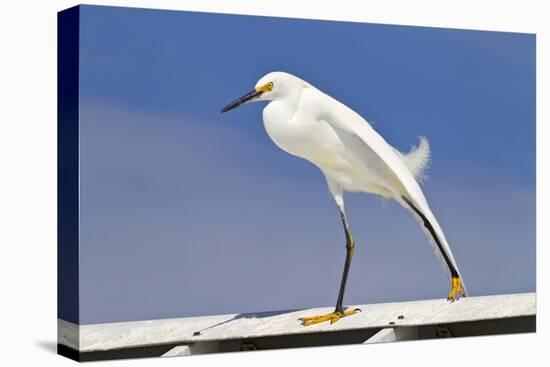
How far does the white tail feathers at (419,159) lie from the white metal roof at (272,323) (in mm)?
1013

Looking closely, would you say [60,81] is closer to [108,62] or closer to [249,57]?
[108,62]

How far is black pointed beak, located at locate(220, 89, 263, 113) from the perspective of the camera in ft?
26.9

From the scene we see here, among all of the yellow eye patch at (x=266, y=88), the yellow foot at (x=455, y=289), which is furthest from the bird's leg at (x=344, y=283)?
the yellow eye patch at (x=266, y=88)

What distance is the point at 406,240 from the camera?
886cm

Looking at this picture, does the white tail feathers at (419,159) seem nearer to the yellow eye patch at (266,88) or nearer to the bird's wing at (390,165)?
the bird's wing at (390,165)

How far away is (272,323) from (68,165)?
1.89 meters

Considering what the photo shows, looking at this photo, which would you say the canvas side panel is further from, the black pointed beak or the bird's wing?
the bird's wing

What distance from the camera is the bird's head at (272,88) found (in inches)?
326

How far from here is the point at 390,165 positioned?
28.2ft

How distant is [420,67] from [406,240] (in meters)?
1.38

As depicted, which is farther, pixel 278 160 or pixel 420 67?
pixel 420 67

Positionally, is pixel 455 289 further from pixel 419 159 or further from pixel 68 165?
pixel 68 165

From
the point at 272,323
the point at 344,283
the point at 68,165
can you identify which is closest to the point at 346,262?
the point at 344,283

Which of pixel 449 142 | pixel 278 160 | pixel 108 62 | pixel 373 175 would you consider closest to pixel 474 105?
pixel 449 142
